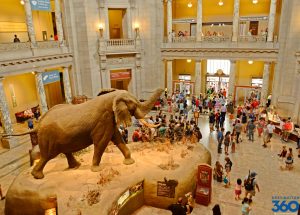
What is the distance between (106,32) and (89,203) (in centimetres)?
1389

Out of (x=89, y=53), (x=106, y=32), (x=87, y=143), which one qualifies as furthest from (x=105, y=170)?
(x=106, y=32)

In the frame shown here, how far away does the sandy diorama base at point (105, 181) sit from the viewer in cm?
741

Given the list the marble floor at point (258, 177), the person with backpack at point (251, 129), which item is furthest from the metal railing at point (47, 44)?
the person with backpack at point (251, 129)

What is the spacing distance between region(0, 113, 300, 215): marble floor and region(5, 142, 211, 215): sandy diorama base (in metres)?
1.09

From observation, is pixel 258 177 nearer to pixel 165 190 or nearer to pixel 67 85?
pixel 165 190

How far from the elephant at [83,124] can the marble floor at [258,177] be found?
2.60 m

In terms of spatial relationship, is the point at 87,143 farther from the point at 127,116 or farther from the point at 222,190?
the point at 222,190

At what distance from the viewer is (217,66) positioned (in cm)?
2286

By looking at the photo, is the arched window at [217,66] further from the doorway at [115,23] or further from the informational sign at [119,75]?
the doorway at [115,23]

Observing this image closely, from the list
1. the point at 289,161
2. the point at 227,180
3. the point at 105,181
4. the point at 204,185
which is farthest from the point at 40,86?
the point at 289,161

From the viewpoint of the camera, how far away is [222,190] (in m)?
9.69

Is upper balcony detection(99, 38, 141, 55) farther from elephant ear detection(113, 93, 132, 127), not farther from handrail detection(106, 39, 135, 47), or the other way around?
elephant ear detection(113, 93, 132, 127)

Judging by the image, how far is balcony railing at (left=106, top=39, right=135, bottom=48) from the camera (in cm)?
1866

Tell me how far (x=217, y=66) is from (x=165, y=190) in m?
16.5
